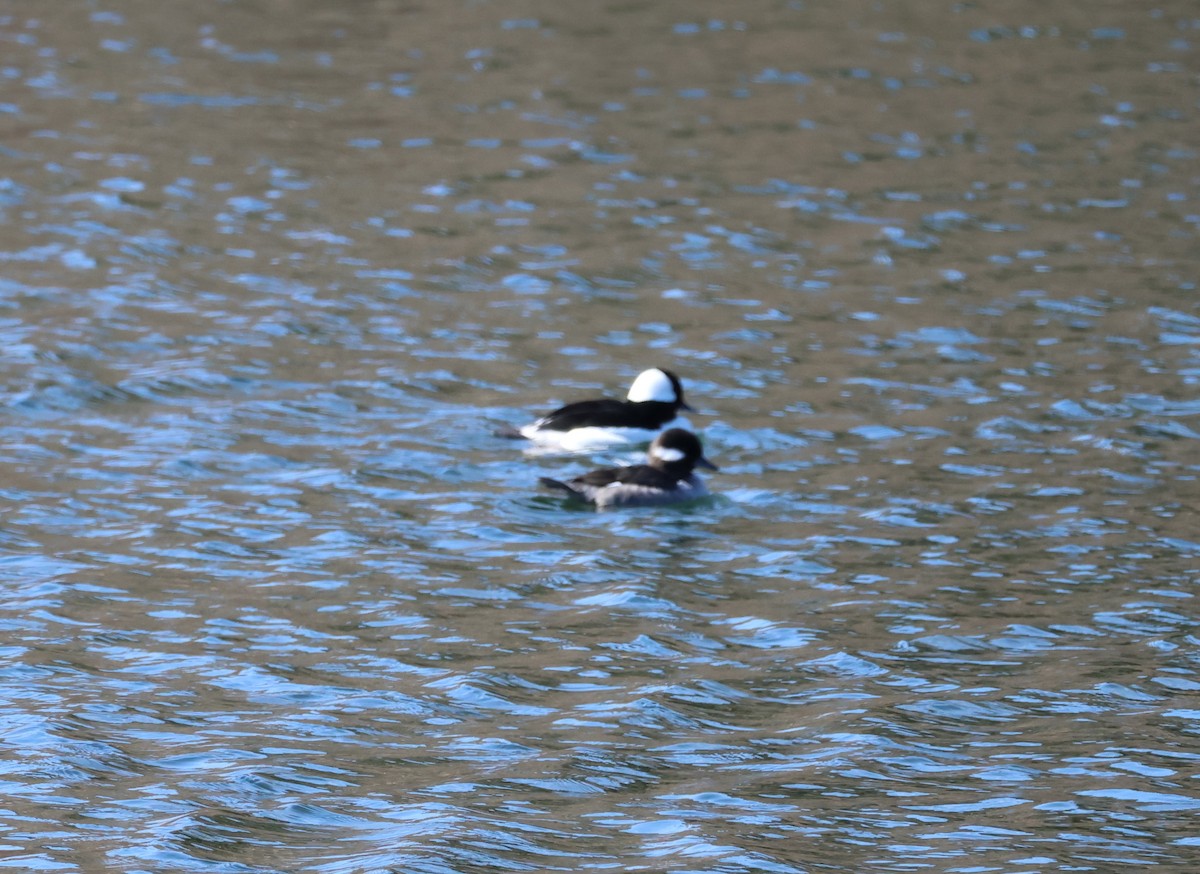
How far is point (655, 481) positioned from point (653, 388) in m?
1.53

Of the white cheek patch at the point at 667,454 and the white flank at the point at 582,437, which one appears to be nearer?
the white cheek patch at the point at 667,454

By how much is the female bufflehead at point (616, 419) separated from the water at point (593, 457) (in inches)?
9.4

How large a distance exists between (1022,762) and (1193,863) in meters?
1.20

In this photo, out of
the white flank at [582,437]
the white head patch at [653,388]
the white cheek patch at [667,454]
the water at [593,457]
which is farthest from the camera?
the white head patch at [653,388]

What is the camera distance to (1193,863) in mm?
7168

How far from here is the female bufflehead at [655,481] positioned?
12.7 meters

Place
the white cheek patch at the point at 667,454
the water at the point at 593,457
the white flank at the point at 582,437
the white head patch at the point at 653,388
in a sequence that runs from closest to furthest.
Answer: the water at the point at 593,457 → the white cheek patch at the point at 667,454 → the white flank at the point at 582,437 → the white head patch at the point at 653,388

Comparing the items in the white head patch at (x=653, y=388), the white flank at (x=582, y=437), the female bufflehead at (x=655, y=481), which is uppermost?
the white head patch at (x=653, y=388)

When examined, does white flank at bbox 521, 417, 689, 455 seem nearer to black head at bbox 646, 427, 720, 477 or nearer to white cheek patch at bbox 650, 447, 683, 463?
black head at bbox 646, 427, 720, 477

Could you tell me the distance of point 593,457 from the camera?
14188 mm

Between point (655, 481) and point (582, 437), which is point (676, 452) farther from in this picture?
point (582, 437)

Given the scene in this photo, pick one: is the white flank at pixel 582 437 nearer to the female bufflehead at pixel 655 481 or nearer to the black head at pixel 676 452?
the female bufflehead at pixel 655 481

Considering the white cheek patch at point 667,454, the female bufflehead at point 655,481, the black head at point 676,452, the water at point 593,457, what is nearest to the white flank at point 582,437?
the water at point 593,457

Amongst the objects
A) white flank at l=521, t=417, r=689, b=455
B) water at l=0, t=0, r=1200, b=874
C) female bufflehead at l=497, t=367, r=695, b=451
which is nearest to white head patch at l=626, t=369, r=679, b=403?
female bufflehead at l=497, t=367, r=695, b=451
